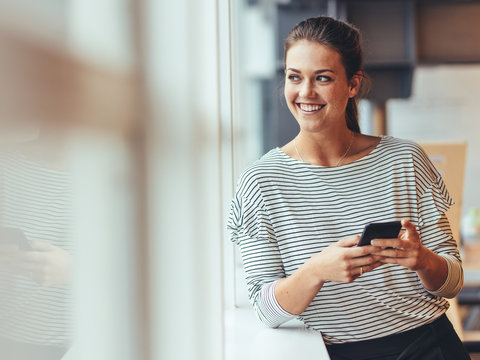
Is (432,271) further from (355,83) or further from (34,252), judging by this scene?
(34,252)

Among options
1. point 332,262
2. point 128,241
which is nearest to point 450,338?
point 332,262

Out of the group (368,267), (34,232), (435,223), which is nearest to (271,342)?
(368,267)

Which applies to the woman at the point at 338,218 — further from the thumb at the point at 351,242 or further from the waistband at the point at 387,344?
the thumb at the point at 351,242

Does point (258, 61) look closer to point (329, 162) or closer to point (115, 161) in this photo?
point (329, 162)

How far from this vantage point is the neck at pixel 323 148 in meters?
1.63

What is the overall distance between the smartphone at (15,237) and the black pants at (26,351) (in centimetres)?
7

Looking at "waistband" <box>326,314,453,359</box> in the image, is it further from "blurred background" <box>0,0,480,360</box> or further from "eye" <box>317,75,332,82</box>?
"eye" <box>317,75,332,82</box>

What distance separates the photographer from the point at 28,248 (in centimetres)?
40

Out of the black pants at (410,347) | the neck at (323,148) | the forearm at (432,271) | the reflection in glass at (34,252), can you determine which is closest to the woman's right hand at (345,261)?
the forearm at (432,271)

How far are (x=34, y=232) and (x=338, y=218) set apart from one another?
1.20m

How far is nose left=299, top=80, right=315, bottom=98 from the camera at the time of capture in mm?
1531

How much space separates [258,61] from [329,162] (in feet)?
17.5

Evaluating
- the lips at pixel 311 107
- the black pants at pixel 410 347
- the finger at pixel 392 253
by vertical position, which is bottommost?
the black pants at pixel 410 347

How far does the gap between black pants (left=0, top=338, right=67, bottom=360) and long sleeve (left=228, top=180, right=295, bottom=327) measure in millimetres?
1063
